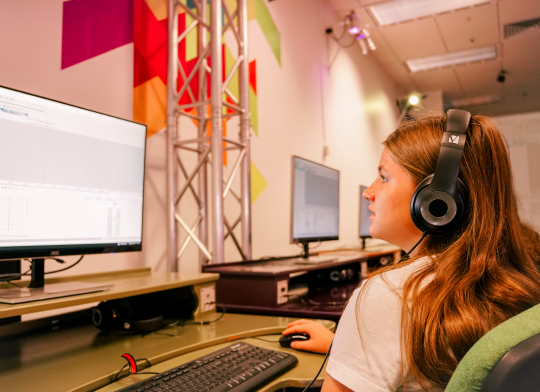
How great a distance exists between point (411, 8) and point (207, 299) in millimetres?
3344

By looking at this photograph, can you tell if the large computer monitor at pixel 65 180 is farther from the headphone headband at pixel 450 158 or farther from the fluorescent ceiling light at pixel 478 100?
the fluorescent ceiling light at pixel 478 100

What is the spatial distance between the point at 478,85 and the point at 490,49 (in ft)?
3.49

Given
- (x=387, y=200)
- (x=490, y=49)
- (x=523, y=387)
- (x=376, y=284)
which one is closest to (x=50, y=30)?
(x=387, y=200)

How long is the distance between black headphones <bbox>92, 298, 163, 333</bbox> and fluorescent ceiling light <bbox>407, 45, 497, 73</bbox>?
4540mm

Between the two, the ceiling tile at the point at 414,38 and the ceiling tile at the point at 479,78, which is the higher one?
the ceiling tile at the point at 414,38

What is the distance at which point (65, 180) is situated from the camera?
3.11ft

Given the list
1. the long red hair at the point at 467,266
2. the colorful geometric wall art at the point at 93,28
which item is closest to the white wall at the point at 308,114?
the colorful geometric wall art at the point at 93,28

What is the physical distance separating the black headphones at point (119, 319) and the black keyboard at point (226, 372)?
0.29 m

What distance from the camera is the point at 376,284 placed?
2.03 ft

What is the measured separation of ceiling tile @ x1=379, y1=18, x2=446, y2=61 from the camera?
3920 millimetres

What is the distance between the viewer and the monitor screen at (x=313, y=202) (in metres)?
1.75

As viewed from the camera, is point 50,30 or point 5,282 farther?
point 50,30

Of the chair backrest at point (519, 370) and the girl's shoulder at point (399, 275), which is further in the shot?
the girl's shoulder at point (399, 275)

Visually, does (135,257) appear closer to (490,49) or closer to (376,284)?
(376,284)
